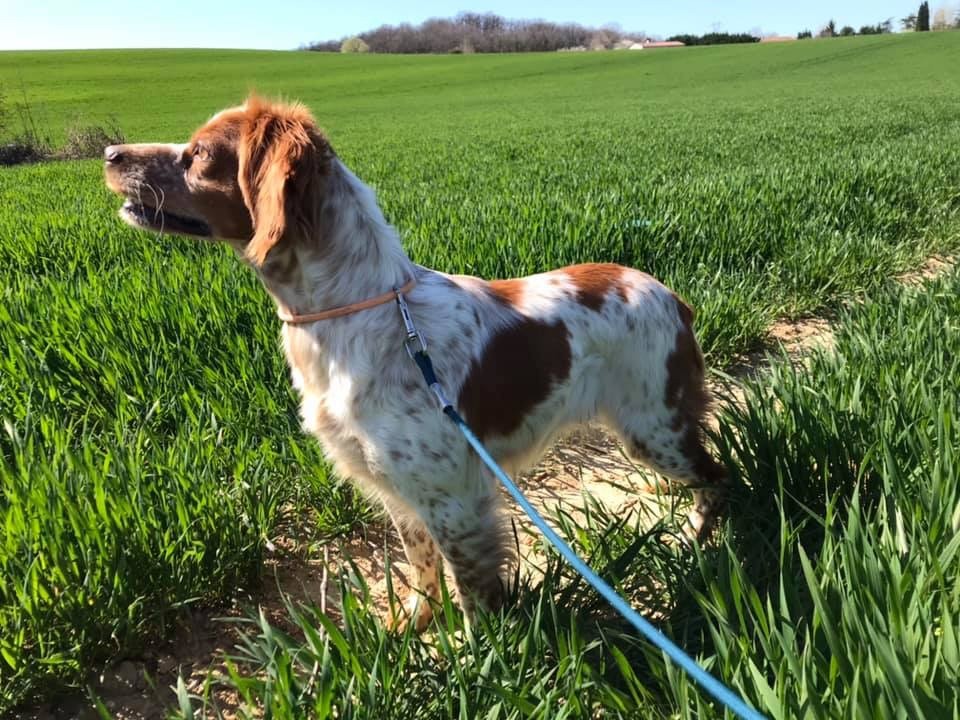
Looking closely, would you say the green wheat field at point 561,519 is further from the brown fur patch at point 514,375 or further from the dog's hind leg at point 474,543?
the brown fur patch at point 514,375

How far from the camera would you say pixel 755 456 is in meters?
2.44

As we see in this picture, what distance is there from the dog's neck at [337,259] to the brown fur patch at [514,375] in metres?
0.38

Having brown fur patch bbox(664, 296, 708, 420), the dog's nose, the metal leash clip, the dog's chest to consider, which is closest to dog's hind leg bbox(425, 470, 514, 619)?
the dog's chest

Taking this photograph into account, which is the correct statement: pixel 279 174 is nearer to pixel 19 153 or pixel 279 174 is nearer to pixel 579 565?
pixel 579 565

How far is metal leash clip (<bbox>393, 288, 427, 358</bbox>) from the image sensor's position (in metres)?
1.91

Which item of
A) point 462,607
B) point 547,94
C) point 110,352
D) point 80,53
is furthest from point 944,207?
point 80,53

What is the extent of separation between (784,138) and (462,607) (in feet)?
43.1

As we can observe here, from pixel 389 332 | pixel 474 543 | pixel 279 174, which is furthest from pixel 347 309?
pixel 474 543

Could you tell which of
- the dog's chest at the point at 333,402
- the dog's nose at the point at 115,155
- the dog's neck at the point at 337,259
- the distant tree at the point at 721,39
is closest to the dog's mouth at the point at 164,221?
the dog's nose at the point at 115,155

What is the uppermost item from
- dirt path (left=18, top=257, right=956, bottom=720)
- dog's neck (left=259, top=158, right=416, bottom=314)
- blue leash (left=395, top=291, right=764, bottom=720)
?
dog's neck (left=259, top=158, right=416, bottom=314)

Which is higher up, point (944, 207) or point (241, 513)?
point (944, 207)

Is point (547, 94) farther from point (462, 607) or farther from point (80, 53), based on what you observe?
point (80, 53)

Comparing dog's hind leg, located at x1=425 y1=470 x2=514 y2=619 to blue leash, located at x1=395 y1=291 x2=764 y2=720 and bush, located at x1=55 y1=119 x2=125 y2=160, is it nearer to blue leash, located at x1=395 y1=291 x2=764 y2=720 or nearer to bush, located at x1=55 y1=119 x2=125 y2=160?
blue leash, located at x1=395 y1=291 x2=764 y2=720

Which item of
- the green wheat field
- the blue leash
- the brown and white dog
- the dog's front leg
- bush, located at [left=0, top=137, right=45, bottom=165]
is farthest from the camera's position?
bush, located at [left=0, top=137, right=45, bottom=165]
